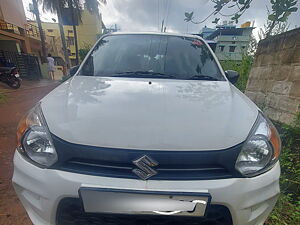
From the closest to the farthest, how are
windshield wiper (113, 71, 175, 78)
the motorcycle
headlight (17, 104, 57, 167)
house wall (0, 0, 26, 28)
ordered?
headlight (17, 104, 57, 167) < windshield wiper (113, 71, 175, 78) < the motorcycle < house wall (0, 0, 26, 28)

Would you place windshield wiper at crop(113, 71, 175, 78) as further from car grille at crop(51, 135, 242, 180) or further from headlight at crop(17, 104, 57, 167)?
car grille at crop(51, 135, 242, 180)

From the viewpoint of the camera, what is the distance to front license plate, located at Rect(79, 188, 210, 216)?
96cm

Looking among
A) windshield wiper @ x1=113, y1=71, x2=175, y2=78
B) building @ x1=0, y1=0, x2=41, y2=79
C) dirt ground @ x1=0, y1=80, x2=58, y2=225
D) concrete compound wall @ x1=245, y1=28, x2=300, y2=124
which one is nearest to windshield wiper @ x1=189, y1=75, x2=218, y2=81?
windshield wiper @ x1=113, y1=71, x2=175, y2=78

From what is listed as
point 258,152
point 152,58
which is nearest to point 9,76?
point 152,58

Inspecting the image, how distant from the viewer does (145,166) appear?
100cm

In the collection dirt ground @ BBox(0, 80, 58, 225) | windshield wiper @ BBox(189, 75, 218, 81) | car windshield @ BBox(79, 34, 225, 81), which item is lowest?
dirt ground @ BBox(0, 80, 58, 225)

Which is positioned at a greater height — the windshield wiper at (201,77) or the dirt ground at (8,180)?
the windshield wiper at (201,77)

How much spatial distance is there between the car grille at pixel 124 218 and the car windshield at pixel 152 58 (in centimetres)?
117

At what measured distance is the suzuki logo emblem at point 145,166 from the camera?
993 millimetres

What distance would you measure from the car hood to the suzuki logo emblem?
6cm

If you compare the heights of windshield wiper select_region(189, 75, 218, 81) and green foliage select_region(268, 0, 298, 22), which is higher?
green foliage select_region(268, 0, 298, 22)

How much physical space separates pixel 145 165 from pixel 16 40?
55.2ft

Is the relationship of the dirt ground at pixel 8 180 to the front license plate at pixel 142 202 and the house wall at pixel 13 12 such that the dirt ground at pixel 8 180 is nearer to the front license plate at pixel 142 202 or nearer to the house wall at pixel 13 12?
the front license plate at pixel 142 202

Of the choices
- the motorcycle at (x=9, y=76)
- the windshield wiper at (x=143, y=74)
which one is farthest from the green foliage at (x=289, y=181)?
the motorcycle at (x=9, y=76)
